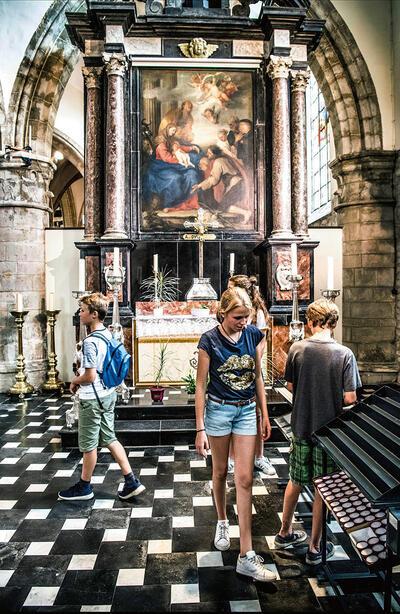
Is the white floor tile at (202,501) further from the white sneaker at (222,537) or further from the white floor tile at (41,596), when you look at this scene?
the white floor tile at (41,596)

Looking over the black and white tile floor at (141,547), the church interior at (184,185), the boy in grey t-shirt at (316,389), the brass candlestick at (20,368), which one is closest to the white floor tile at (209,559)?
the black and white tile floor at (141,547)

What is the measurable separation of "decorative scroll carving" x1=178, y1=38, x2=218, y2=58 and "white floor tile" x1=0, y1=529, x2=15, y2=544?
8.08m

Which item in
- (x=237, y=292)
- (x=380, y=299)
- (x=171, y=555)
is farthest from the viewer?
(x=380, y=299)

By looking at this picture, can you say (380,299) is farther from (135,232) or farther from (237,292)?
(237,292)

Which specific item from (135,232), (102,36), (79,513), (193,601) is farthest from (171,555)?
(102,36)

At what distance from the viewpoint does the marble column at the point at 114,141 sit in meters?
8.49

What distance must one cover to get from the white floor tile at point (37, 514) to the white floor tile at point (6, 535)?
0.22 meters

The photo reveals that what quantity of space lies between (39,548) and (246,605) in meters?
1.50

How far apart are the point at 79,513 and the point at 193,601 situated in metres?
1.49

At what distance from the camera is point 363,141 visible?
387 inches

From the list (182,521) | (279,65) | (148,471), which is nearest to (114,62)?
(279,65)

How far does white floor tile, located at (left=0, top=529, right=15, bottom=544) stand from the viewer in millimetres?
3556

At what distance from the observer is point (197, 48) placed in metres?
8.87

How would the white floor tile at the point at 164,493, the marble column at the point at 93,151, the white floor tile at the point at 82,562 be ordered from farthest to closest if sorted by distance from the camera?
the marble column at the point at 93,151, the white floor tile at the point at 164,493, the white floor tile at the point at 82,562
